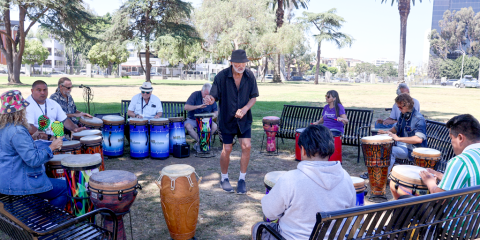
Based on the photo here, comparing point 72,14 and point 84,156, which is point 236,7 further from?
point 84,156

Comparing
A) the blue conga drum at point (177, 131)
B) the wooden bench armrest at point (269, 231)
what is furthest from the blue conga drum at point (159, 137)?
the wooden bench armrest at point (269, 231)

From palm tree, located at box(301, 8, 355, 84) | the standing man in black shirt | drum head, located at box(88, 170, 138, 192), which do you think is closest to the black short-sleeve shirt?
the standing man in black shirt

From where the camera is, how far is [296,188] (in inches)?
89.3

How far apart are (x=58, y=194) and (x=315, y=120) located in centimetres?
577

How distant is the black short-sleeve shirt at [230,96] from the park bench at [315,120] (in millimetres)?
2850

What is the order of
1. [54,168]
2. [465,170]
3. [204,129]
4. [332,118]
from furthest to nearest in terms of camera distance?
1. [204,129]
2. [332,118]
3. [54,168]
4. [465,170]

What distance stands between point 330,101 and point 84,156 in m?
4.74

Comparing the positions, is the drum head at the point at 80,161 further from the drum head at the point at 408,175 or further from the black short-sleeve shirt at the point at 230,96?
the drum head at the point at 408,175

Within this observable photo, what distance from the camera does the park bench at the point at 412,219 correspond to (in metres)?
2.06

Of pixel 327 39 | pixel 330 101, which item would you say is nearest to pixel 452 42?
pixel 327 39

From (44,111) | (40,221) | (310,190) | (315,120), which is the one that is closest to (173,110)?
(315,120)

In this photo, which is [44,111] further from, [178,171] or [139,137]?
[178,171]

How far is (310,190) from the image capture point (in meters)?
2.24

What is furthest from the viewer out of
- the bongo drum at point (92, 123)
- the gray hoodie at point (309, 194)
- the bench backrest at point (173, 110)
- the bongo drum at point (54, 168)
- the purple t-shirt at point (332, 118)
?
the bench backrest at point (173, 110)
